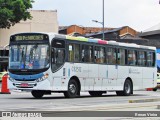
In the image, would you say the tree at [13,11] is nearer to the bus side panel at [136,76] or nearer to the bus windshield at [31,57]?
the bus side panel at [136,76]

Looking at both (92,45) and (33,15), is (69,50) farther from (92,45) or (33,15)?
(33,15)

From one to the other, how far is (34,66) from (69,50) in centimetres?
223

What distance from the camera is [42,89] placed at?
77.0 feet

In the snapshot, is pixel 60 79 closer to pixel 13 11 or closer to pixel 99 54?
pixel 99 54

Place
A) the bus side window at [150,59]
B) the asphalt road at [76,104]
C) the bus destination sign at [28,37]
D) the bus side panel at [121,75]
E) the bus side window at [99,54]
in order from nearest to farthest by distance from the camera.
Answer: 1. the asphalt road at [76,104]
2. the bus destination sign at [28,37]
3. the bus side window at [99,54]
4. the bus side panel at [121,75]
5. the bus side window at [150,59]

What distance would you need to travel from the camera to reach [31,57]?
928 inches

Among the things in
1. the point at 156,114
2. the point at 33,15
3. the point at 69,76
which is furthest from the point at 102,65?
the point at 33,15

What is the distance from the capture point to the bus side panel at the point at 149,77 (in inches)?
1259

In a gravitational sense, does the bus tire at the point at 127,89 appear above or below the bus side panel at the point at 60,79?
below

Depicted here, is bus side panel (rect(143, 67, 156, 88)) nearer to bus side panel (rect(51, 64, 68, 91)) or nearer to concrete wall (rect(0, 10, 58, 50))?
bus side panel (rect(51, 64, 68, 91))

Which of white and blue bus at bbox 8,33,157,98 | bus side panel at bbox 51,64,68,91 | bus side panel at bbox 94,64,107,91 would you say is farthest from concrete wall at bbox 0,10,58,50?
bus side panel at bbox 51,64,68,91

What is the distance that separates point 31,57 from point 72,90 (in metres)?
2.90

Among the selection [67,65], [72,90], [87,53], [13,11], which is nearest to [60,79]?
[67,65]

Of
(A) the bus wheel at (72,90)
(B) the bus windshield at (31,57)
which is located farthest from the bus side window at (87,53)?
(B) the bus windshield at (31,57)
